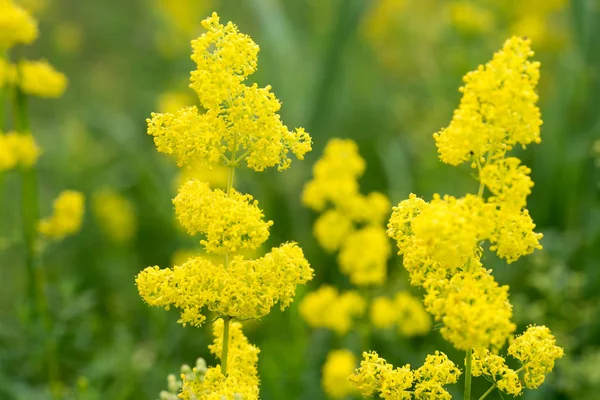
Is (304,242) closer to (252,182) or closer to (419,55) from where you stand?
(252,182)

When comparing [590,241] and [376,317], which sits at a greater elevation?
[590,241]

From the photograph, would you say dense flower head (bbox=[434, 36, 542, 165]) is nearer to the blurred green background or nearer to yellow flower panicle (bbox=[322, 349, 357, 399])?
the blurred green background

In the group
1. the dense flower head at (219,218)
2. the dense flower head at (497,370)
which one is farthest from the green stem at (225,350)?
the dense flower head at (497,370)

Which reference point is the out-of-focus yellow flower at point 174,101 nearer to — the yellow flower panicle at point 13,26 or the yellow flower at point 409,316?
the yellow flower panicle at point 13,26

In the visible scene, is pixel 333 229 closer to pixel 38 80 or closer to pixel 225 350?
pixel 38 80

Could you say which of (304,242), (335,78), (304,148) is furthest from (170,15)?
(304,148)

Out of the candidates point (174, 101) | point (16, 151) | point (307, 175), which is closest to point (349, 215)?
point (16, 151)
